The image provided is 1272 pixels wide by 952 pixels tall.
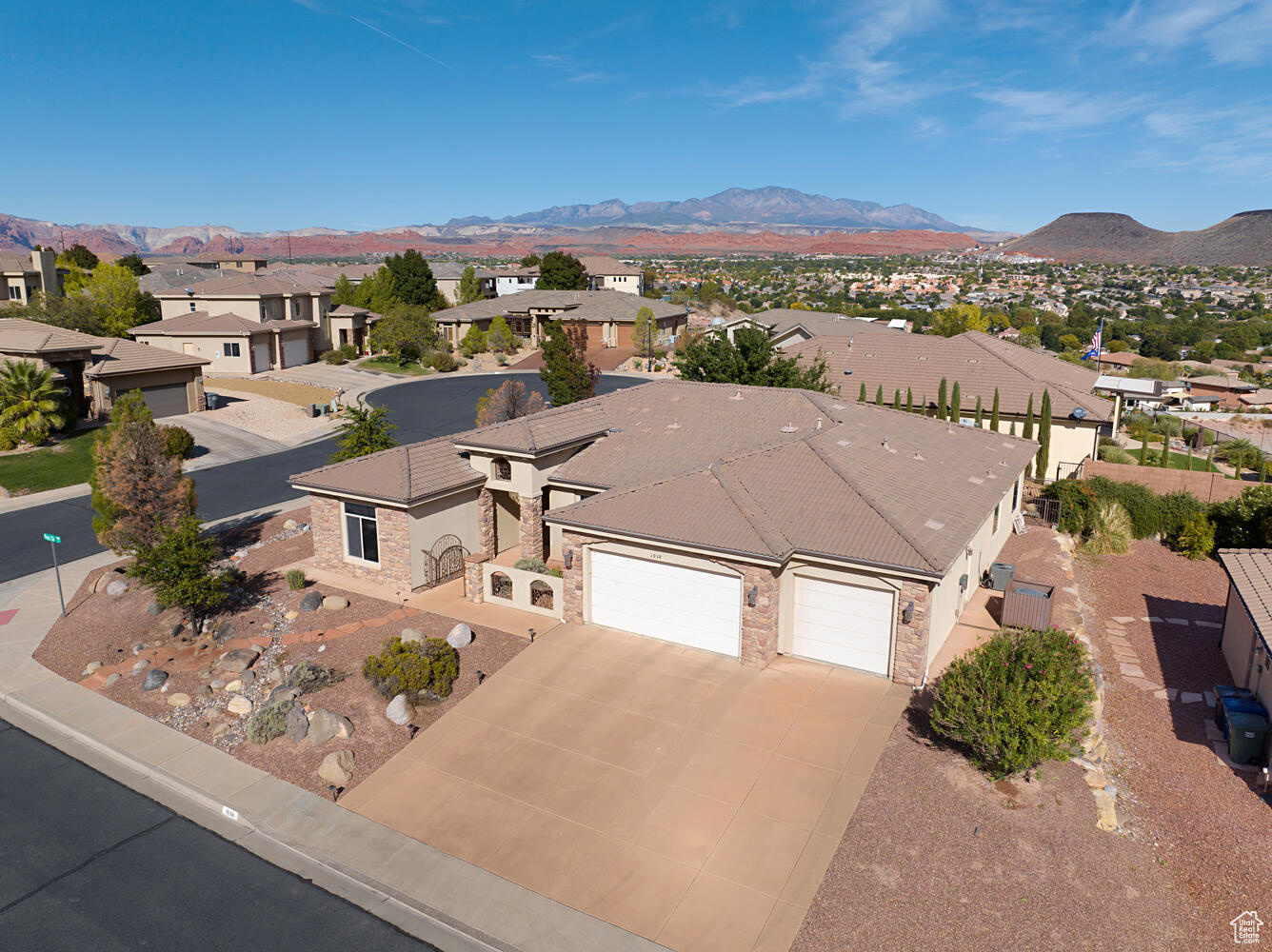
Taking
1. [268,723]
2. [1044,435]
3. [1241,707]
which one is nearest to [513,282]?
[1044,435]

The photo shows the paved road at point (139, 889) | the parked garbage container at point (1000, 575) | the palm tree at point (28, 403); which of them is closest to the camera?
the paved road at point (139, 889)

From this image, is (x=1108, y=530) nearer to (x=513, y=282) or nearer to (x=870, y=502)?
(x=870, y=502)

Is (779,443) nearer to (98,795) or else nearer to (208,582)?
(208,582)

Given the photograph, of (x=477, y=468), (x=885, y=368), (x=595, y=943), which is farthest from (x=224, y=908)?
(x=885, y=368)

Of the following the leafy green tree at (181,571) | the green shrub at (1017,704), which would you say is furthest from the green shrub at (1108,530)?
the leafy green tree at (181,571)

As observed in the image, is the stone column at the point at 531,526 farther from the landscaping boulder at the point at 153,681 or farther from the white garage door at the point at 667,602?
the landscaping boulder at the point at 153,681

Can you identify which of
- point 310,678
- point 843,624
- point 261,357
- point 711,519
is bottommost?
point 310,678
